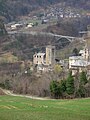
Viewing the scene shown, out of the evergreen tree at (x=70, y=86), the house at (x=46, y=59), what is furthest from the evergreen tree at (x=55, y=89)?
the house at (x=46, y=59)

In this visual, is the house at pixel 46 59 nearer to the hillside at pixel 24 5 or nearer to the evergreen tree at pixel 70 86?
the evergreen tree at pixel 70 86

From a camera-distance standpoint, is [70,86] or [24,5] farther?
[24,5]

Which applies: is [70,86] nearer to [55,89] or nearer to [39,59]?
[55,89]

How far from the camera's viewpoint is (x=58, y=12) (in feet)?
406

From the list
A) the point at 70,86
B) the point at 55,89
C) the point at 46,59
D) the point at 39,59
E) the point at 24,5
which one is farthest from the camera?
the point at 24,5

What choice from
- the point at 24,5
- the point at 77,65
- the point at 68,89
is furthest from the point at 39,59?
the point at 24,5

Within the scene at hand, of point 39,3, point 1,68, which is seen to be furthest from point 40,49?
point 39,3

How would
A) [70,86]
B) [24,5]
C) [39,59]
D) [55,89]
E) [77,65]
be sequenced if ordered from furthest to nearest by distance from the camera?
[24,5] → [39,59] → [77,65] → [55,89] → [70,86]

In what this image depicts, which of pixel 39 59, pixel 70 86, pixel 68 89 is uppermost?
pixel 39 59

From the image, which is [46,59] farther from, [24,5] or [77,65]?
[24,5]

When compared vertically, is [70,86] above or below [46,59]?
below

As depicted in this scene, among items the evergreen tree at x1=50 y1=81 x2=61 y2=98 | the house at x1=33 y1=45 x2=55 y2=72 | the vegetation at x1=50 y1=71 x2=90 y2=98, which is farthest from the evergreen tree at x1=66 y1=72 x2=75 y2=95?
the house at x1=33 y1=45 x2=55 y2=72

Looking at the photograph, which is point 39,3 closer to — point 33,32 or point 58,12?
point 58,12

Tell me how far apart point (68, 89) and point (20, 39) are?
50.3m
